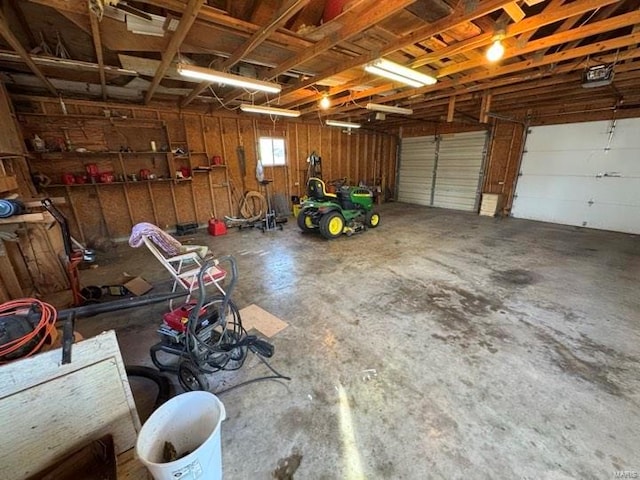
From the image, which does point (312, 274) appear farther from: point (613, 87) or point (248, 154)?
point (613, 87)

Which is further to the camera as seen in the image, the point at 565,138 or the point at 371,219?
the point at 565,138

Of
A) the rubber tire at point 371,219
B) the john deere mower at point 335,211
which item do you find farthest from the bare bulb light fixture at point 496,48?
the rubber tire at point 371,219

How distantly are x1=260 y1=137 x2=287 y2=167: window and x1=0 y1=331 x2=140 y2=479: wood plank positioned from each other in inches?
255

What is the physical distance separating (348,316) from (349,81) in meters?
3.66

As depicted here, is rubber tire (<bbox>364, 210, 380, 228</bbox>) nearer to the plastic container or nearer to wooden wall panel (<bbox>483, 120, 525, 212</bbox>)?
the plastic container

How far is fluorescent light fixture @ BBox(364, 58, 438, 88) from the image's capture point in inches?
113

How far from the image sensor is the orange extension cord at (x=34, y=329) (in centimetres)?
107

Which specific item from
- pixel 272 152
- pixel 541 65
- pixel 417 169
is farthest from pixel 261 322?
pixel 417 169

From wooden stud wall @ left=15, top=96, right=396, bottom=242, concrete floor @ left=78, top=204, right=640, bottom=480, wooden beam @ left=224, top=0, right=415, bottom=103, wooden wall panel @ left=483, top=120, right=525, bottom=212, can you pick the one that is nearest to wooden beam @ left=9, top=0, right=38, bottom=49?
wooden stud wall @ left=15, top=96, right=396, bottom=242

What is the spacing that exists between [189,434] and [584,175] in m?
8.93

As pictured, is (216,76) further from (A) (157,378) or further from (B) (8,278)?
(A) (157,378)

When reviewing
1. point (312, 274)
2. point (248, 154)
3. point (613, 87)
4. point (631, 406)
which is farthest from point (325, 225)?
point (613, 87)

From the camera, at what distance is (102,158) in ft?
16.4

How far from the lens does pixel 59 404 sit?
3.77 feet
